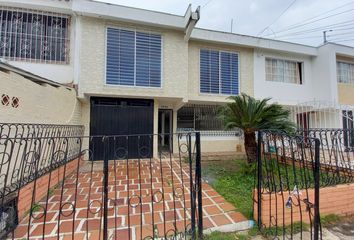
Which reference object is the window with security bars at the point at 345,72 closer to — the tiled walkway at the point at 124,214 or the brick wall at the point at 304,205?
the brick wall at the point at 304,205

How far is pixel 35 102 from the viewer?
4.61 meters

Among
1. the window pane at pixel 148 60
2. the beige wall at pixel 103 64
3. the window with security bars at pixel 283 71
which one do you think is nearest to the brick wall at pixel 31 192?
the beige wall at pixel 103 64

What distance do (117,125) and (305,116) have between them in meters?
10.8

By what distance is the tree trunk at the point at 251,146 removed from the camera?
5.84m

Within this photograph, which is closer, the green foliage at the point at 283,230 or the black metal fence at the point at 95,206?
the black metal fence at the point at 95,206

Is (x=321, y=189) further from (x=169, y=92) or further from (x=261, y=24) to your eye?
(x=261, y=24)

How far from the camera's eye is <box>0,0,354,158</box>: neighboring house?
7457 millimetres

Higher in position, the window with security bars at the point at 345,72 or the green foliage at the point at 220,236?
the window with security bars at the point at 345,72

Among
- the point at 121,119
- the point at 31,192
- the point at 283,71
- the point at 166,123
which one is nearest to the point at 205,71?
the point at 166,123

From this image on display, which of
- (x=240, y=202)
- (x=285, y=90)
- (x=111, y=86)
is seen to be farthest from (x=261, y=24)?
(x=240, y=202)

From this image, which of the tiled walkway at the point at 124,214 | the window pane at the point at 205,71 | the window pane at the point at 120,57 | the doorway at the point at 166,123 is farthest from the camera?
the doorway at the point at 166,123

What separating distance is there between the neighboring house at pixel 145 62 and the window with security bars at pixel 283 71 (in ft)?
0.34

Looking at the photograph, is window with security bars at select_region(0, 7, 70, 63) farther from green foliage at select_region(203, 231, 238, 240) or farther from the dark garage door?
green foliage at select_region(203, 231, 238, 240)

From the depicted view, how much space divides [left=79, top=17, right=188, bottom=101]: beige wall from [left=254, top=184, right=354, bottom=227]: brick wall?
19.2 feet
